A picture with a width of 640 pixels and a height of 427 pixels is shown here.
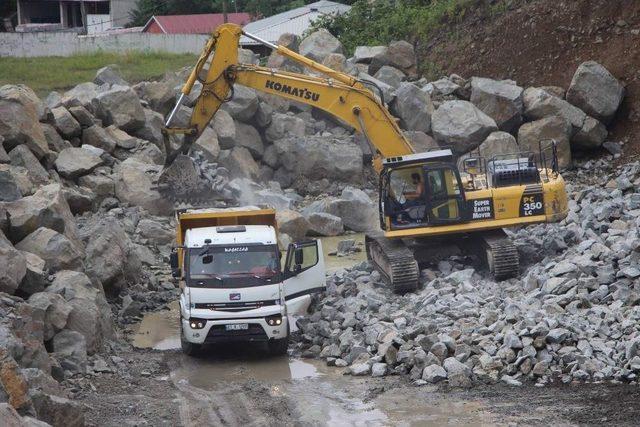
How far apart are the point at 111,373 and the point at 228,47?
931cm

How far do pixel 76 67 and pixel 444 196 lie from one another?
31957 mm

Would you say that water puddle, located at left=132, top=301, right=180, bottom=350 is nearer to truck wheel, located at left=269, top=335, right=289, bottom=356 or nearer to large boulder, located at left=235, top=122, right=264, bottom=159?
truck wheel, located at left=269, top=335, right=289, bottom=356

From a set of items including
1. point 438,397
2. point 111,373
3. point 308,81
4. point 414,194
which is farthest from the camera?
point 308,81

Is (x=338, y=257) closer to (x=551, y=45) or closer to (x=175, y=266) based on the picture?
(x=175, y=266)

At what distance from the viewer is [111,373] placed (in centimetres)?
1744

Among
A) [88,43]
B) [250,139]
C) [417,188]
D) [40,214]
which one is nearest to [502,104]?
[250,139]

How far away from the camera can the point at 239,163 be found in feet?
113

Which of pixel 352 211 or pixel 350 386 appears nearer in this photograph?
pixel 350 386

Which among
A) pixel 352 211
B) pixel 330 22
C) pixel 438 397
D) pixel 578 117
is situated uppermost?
pixel 330 22

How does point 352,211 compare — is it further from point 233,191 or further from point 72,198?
point 72,198

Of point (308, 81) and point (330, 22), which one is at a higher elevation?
point (330, 22)

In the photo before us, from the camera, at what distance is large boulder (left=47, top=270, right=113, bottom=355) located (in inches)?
707

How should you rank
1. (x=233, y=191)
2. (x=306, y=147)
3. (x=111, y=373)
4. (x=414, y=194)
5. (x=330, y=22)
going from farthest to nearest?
1. (x=330, y=22)
2. (x=306, y=147)
3. (x=233, y=191)
4. (x=414, y=194)
5. (x=111, y=373)

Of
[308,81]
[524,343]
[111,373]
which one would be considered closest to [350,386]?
[524,343]
